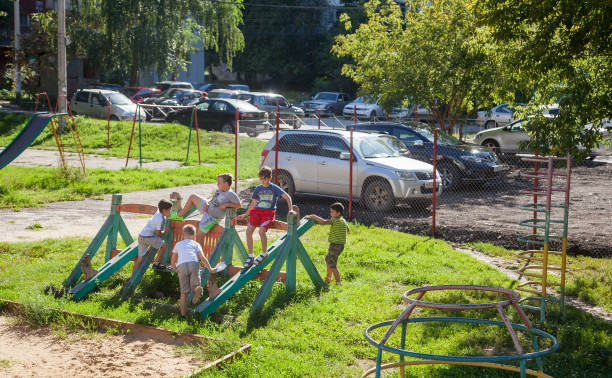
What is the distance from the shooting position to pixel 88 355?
6.54 m

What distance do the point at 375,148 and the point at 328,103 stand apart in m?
30.6

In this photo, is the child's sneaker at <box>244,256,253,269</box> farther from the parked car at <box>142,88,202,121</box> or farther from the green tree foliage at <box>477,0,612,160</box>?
the parked car at <box>142,88,202,121</box>

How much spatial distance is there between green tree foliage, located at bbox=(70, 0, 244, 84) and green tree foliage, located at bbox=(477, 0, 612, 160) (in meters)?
31.1

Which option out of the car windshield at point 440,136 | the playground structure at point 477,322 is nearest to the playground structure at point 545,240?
the playground structure at point 477,322

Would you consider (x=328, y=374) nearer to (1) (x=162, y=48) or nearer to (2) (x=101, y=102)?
(2) (x=101, y=102)

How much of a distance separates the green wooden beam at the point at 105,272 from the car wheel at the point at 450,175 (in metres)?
9.76

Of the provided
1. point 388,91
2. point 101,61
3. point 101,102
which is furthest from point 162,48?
point 388,91

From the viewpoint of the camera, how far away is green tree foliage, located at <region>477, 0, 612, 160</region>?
8.41 metres

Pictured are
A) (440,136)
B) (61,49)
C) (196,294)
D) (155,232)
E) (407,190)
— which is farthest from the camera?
(61,49)

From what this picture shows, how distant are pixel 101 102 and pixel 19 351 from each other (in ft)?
84.0

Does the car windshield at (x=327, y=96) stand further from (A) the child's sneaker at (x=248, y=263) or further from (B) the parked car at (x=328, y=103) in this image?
(A) the child's sneaker at (x=248, y=263)

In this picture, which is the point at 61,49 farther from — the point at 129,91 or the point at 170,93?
the point at 129,91

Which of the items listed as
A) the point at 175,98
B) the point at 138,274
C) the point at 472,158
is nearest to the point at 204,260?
the point at 138,274

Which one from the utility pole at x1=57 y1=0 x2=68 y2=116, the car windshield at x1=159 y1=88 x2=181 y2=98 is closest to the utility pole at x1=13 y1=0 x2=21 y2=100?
the car windshield at x1=159 y1=88 x2=181 y2=98
